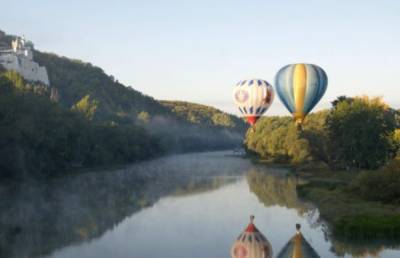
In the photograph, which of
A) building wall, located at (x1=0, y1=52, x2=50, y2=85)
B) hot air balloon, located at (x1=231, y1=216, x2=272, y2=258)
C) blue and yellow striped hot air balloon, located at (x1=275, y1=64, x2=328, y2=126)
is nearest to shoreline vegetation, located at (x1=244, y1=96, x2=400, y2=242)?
hot air balloon, located at (x1=231, y1=216, x2=272, y2=258)

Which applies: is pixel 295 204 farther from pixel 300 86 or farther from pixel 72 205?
pixel 72 205

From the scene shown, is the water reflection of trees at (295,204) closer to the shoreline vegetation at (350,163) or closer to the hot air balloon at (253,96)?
the shoreline vegetation at (350,163)

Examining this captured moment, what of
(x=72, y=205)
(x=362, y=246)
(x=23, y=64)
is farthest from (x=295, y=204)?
(x=23, y=64)

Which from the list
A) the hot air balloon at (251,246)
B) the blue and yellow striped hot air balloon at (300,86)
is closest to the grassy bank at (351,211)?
the hot air balloon at (251,246)

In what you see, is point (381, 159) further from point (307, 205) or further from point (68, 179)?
point (68, 179)

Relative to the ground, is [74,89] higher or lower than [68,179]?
higher

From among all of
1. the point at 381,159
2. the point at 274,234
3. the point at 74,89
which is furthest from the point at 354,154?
the point at 74,89
